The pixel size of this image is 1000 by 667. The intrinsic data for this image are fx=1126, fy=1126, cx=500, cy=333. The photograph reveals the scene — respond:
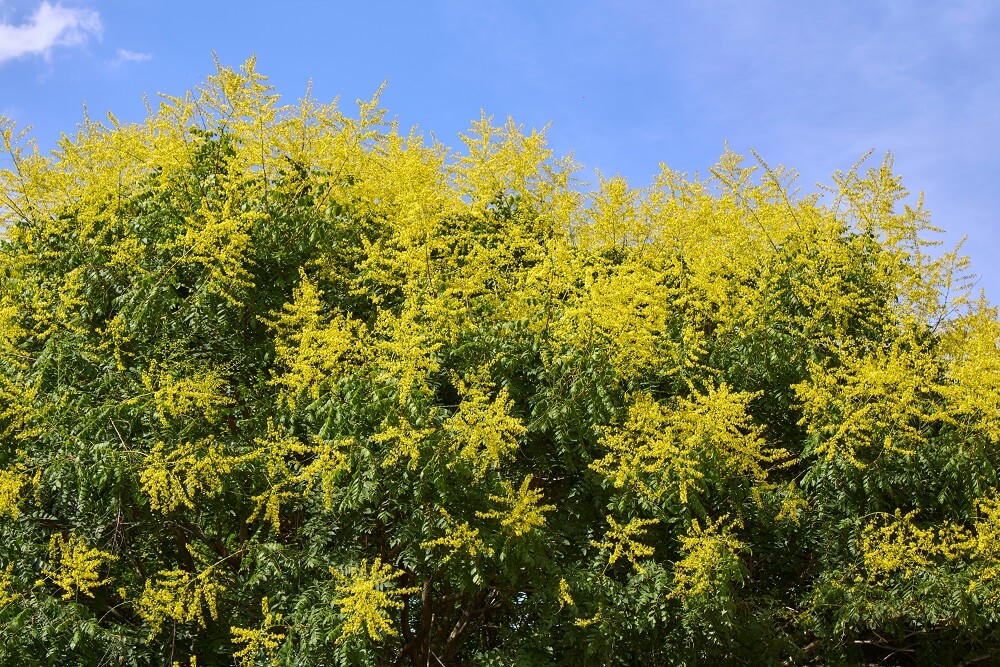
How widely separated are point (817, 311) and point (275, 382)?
10.8ft

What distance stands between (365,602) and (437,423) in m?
0.94

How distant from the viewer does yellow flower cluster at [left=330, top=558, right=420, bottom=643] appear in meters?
5.19

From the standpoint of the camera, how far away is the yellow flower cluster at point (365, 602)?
519 centimetres

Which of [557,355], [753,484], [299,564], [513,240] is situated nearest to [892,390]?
[753,484]

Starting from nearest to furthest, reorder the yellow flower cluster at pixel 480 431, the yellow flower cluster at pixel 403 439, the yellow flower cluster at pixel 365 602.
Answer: the yellow flower cluster at pixel 365 602, the yellow flower cluster at pixel 403 439, the yellow flower cluster at pixel 480 431

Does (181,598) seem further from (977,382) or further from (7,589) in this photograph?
(977,382)

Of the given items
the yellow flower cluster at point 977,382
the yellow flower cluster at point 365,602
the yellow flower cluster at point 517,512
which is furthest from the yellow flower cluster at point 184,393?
the yellow flower cluster at point 977,382

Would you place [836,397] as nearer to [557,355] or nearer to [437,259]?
[557,355]

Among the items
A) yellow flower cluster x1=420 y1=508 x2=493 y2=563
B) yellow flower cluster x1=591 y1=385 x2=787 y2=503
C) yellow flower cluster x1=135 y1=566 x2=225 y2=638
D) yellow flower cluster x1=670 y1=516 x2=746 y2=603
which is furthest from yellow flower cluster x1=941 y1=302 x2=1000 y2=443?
yellow flower cluster x1=135 y1=566 x2=225 y2=638

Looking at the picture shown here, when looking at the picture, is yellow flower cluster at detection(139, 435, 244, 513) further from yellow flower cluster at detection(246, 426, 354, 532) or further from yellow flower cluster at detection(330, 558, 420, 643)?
yellow flower cluster at detection(330, 558, 420, 643)

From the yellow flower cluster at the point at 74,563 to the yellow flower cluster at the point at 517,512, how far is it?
208cm

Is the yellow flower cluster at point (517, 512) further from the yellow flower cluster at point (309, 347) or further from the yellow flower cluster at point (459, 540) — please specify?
the yellow flower cluster at point (309, 347)

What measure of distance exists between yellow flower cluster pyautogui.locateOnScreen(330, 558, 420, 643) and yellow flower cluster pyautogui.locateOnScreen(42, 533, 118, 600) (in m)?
1.38

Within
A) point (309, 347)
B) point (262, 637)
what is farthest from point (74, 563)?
point (309, 347)
